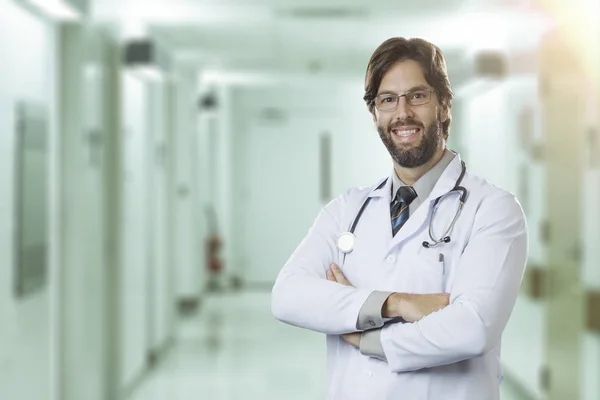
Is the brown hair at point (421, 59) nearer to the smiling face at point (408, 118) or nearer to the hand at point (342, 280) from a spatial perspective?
the smiling face at point (408, 118)

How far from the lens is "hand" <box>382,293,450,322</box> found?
1.40 metres

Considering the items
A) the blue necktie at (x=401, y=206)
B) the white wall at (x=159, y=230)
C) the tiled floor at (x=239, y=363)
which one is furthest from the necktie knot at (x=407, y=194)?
the white wall at (x=159, y=230)

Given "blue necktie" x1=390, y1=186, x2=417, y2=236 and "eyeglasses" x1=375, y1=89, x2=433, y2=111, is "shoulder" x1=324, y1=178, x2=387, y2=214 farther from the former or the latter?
"eyeglasses" x1=375, y1=89, x2=433, y2=111

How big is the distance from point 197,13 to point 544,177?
257 centimetres

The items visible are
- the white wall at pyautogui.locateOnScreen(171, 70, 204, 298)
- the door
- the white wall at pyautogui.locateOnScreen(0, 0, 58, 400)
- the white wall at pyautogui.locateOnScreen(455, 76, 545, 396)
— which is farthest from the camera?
the door

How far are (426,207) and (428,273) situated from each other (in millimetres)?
121

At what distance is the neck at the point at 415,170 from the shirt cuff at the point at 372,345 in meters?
0.29

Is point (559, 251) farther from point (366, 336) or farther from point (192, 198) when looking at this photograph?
point (192, 198)

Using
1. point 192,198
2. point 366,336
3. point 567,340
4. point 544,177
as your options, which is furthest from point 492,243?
point 192,198

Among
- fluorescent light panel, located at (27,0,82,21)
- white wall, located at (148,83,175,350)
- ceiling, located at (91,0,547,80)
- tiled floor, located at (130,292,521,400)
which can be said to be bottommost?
tiled floor, located at (130,292,521,400)

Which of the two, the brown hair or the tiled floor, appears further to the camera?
→ the tiled floor

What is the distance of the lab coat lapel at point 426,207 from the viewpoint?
4.76 feet

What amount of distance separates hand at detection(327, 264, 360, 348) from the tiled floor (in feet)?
11.0

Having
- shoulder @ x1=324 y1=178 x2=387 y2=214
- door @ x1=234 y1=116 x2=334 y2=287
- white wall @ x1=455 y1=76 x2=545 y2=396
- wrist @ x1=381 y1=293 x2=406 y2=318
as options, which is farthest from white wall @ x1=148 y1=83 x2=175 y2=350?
wrist @ x1=381 y1=293 x2=406 y2=318
